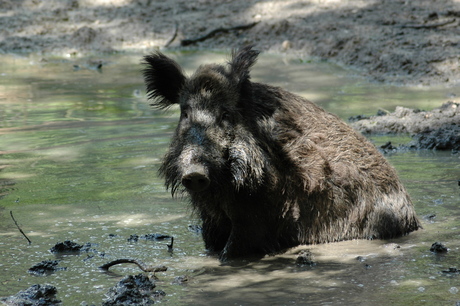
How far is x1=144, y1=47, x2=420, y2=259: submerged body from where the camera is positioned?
589cm

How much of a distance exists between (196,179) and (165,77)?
1.49 metres

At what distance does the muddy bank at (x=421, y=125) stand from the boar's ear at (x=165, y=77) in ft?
13.3

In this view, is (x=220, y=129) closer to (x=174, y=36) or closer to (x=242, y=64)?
(x=242, y=64)

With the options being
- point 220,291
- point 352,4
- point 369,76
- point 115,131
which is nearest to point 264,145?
point 220,291

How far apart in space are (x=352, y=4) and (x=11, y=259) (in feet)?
44.7

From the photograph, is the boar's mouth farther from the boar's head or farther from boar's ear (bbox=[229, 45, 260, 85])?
boar's ear (bbox=[229, 45, 260, 85])

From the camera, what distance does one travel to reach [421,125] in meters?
10.6

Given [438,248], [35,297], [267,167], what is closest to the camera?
[35,297]

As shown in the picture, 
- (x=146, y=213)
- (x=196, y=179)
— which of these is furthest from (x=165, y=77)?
(x=146, y=213)

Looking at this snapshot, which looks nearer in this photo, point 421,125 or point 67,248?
point 67,248

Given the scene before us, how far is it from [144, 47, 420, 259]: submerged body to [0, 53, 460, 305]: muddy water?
0.21 metres

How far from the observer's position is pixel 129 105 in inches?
523

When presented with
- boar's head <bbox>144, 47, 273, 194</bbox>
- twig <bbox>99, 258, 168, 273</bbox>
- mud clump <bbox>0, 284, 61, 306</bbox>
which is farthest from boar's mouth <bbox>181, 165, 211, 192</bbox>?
mud clump <bbox>0, 284, 61, 306</bbox>

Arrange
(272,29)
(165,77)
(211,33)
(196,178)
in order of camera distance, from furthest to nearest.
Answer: (211,33) < (272,29) < (165,77) < (196,178)
